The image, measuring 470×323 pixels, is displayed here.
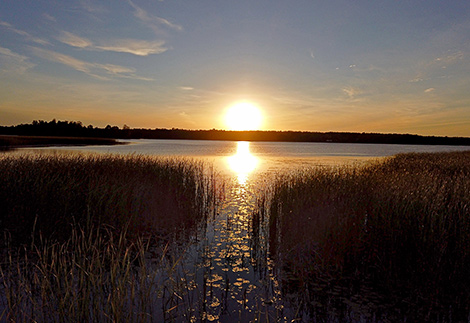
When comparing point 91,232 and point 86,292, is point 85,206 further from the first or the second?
point 86,292

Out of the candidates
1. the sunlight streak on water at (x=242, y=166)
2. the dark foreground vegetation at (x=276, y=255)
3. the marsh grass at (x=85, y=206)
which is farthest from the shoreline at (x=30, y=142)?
the dark foreground vegetation at (x=276, y=255)

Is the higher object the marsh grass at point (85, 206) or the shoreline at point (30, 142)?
the shoreline at point (30, 142)

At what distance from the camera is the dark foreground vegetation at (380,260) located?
17.4 feet

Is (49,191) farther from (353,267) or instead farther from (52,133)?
(52,133)

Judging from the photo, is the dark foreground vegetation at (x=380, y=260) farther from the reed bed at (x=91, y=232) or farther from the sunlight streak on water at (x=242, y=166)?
the sunlight streak on water at (x=242, y=166)

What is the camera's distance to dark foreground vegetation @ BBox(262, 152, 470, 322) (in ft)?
17.4

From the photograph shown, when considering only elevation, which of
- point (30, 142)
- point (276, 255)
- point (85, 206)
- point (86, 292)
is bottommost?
point (276, 255)

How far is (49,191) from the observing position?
29.0 ft

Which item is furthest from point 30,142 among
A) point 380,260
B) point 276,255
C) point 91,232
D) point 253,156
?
point 380,260

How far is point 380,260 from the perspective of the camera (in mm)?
6301

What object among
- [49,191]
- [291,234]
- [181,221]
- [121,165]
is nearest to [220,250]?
[291,234]

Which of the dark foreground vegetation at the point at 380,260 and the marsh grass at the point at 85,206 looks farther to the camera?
the marsh grass at the point at 85,206

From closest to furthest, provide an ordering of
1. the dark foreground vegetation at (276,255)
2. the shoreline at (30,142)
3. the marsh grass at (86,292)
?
the marsh grass at (86,292)
the dark foreground vegetation at (276,255)
the shoreline at (30,142)

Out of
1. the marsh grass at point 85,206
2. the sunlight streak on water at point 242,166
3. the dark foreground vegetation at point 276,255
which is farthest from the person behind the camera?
the sunlight streak on water at point 242,166
